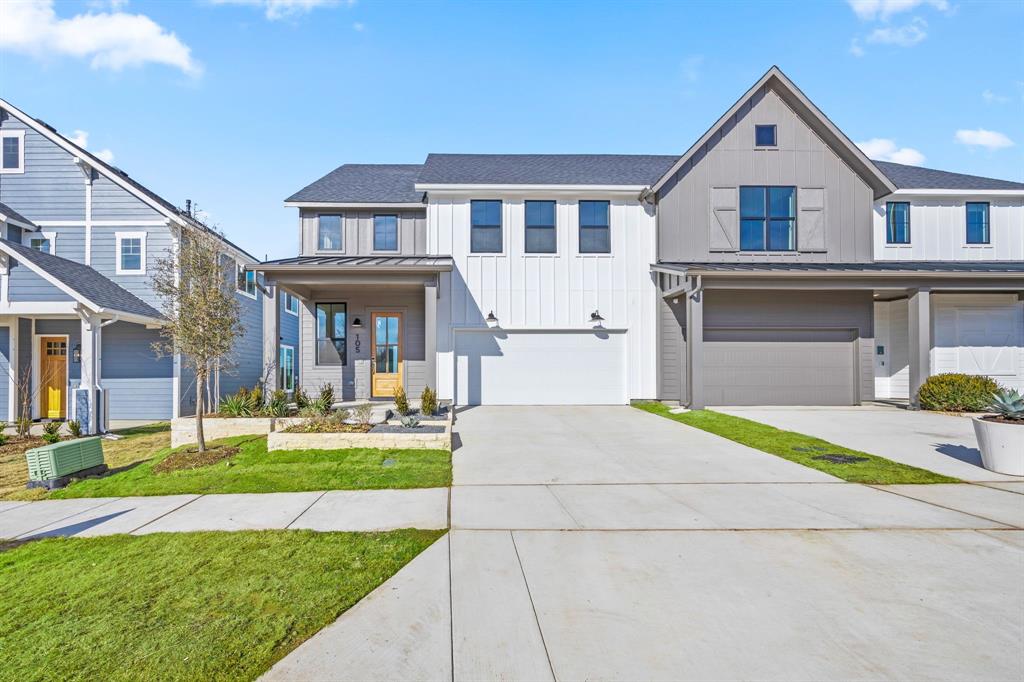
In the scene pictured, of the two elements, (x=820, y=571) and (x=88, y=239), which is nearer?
(x=820, y=571)

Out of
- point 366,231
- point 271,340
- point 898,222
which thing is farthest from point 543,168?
point 898,222

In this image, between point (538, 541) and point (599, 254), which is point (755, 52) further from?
point (538, 541)

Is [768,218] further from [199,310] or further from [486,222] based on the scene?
[199,310]

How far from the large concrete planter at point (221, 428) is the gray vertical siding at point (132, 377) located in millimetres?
5421

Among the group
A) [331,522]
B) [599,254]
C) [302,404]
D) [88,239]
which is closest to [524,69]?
[599,254]

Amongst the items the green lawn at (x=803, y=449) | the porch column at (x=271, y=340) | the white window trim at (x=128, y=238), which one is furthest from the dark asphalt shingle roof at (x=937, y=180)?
the white window trim at (x=128, y=238)

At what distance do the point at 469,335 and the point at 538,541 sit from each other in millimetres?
9824

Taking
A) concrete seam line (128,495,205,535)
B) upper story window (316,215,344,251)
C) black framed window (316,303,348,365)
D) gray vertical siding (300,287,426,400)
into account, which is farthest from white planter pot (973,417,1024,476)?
upper story window (316,215,344,251)

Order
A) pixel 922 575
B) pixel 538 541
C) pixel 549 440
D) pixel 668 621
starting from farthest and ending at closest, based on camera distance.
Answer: pixel 549 440
pixel 538 541
pixel 922 575
pixel 668 621

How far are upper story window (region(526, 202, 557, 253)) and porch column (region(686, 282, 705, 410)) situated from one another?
4031 mm

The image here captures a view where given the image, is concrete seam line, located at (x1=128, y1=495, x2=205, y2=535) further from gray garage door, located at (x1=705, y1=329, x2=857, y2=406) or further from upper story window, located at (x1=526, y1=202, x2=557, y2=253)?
gray garage door, located at (x1=705, y1=329, x2=857, y2=406)

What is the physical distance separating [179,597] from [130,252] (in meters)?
14.0

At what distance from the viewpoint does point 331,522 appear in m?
4.72

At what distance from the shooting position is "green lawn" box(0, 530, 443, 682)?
8.48ft
